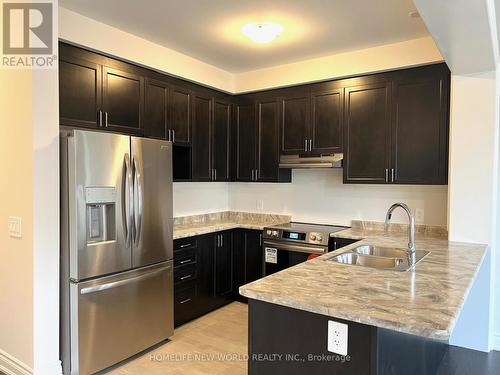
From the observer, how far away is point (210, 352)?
118 inches

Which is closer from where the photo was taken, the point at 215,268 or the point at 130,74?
the point at 130,74

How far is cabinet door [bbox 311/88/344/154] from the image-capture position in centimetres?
371

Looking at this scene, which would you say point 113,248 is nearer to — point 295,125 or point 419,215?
point 295,125

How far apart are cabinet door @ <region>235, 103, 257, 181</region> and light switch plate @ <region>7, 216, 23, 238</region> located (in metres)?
2.46

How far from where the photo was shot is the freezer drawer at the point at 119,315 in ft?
8.11

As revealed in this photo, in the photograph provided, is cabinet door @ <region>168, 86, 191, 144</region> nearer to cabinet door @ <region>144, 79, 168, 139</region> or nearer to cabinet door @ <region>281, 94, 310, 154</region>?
cabinet door @ <region>144, 79, 168, 139</region>

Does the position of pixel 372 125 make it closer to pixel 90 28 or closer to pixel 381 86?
pixel 381 86

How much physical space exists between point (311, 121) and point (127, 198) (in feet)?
6.91

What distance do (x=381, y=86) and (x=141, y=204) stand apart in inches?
97.3

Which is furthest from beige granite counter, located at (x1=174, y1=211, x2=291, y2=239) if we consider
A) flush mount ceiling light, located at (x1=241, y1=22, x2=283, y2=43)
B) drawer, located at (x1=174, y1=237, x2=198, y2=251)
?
flush mount ceiling light, located at (x1=241, y1=22, x2=283, y2=43)

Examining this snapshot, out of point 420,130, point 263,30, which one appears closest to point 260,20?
point 263,30

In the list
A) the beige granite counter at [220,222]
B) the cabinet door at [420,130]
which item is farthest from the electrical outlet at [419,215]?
the beige granite counter at [220,222]

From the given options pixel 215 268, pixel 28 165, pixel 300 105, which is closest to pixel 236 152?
pixel 300 105

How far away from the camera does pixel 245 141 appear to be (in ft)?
14.3
